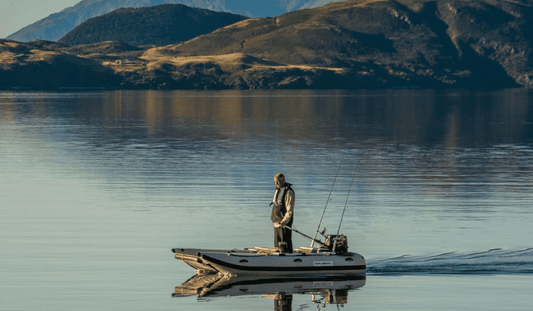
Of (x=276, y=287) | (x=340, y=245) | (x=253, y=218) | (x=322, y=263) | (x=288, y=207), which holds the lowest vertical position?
(x=276, y=287)

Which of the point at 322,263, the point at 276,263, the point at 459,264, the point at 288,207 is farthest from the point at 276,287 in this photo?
the point at 459,264

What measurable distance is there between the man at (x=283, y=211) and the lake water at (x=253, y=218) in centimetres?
155

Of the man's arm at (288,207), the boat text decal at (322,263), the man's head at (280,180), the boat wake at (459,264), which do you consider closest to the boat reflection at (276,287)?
the boat text decal at (322,263)

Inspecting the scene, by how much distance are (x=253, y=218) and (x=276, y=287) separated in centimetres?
1051

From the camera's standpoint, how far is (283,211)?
23.7 meters

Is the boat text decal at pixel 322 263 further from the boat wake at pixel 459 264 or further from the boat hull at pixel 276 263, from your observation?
the boat wake at pixel 459 264

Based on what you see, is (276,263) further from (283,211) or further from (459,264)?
(459,264)

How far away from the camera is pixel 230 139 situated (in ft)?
245

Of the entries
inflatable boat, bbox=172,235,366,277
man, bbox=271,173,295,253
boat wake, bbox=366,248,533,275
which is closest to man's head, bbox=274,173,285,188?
man, bbox=271,173,295,253

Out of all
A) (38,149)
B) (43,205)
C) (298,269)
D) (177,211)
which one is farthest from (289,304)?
(38,149)

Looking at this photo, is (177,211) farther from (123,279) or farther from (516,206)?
(516,206)

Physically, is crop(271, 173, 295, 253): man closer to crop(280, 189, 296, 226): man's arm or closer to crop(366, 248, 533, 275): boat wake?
crop(280, 189, 296, 226): man's arm

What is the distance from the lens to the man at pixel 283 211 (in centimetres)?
2322

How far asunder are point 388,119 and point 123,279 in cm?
9066
